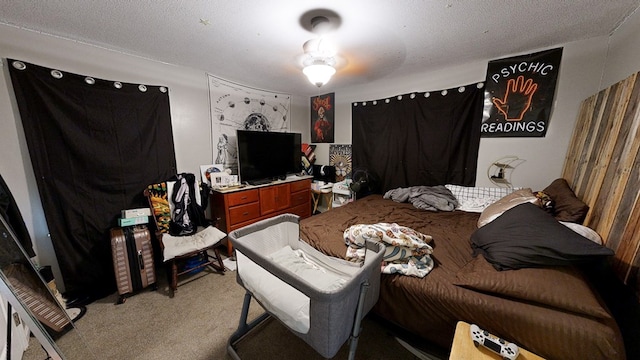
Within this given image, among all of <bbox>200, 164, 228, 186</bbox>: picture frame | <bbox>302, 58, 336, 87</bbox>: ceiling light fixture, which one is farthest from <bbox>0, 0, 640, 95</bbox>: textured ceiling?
<bbox>200, 164, 228, 186</bbox>: picture frame

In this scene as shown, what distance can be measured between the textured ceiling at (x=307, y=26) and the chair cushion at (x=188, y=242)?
1820 millimetres

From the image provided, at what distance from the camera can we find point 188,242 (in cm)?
210

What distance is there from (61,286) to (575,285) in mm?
3721

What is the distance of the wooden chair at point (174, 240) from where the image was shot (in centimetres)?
200

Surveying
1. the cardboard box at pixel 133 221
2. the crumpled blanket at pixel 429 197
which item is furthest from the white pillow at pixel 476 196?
the cardboard box at pixel 133 221

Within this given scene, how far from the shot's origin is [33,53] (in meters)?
1.68

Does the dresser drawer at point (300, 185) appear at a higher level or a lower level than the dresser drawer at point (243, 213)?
higher

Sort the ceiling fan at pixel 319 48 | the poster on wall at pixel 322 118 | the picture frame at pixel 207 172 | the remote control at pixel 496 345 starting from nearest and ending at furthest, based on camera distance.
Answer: the remote control at pixel 496 345
the ceiling fan at pixel 319 48
the picture frame at pixel 207 172
the poster on wall at pixel 322 118

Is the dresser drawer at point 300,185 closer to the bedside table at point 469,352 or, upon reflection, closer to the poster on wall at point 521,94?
the poster on wall at point 521,94

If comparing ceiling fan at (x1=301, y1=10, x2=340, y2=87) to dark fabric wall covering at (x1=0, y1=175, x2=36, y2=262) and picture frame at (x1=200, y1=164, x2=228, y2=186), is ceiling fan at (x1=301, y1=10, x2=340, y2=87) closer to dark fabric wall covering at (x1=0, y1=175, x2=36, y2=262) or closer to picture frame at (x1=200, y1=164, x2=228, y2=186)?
picture frame at (x1=200, y1=164, x2=228, y2=186)

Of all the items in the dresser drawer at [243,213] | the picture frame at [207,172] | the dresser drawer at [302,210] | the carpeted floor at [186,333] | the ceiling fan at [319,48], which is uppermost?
the ceiling fan at [319,48]

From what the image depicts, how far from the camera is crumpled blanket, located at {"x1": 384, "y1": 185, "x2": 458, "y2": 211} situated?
2.45 m

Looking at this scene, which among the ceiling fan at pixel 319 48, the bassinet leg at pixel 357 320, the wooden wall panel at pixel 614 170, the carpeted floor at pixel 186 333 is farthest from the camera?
the ceiling fan at pixel 319 48

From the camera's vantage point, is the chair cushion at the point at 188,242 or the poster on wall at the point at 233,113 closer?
the chair cushion at the point at 188,242
